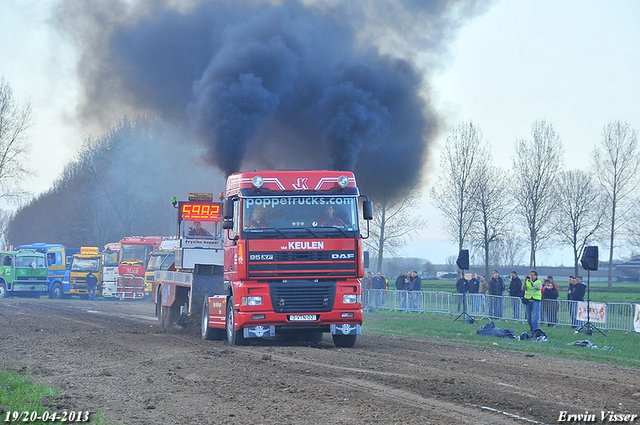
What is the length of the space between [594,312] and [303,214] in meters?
11.2

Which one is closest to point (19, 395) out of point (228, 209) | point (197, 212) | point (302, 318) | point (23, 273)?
point (302, 318)

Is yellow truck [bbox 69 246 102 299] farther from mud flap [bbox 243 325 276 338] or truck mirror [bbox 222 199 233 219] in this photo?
mud flap [bbox 243 325 276 338]

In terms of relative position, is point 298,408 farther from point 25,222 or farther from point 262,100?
point 25,222

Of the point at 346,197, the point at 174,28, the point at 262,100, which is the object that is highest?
the point at 174,28

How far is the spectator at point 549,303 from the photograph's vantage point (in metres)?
21.2

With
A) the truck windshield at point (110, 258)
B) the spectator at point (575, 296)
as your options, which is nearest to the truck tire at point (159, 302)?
the spectator at point (575, 296)

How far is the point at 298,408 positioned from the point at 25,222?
9516 cm

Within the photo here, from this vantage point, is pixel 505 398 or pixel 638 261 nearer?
pixel 505 398

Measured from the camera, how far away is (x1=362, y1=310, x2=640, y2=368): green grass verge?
1420 cm

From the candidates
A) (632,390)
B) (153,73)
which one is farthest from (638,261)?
(632,390)

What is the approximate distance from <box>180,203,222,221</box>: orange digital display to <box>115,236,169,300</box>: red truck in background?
21010 mm

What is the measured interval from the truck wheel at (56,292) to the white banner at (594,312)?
31.6 m

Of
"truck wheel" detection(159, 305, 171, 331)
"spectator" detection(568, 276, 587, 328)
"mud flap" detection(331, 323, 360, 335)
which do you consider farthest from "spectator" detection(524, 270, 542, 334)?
"truck wheel" detection(159, 305, 171, 331)

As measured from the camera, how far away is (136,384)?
9367 millimetres
